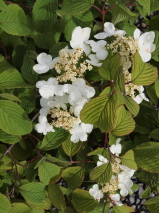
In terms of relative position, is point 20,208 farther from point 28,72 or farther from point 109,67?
point 109,67

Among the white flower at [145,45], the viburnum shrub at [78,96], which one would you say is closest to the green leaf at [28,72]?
the viburnum shrub at [78,96]

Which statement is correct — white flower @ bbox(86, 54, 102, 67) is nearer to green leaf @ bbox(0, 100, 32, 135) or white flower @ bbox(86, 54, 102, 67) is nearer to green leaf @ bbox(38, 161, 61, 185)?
green leaf @ bbox(0, 100, 32, 135)

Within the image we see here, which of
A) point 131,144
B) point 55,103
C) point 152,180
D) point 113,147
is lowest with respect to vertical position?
point 152,180

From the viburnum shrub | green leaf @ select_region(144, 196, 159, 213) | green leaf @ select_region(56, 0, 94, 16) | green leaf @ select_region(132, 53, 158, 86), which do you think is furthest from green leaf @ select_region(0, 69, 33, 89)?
green leaf @ select_region(144, 196, 159, 213)

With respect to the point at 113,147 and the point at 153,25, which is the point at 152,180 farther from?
the point at 153,25

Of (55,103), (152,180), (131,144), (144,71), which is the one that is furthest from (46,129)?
(152,180)

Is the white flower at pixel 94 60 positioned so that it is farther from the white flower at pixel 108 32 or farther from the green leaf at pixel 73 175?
the green leaf at pixel 73 175
